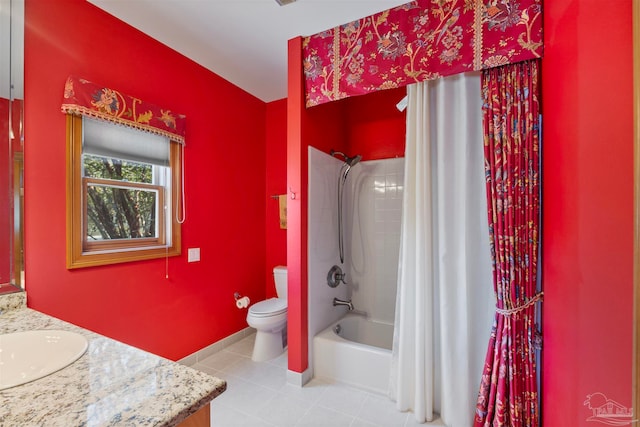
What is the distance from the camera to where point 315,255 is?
7.11ft

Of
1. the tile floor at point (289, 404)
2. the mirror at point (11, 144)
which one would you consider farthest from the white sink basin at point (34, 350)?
the tile floor at point (289, 404)

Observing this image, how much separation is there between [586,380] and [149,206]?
2621 millimetres

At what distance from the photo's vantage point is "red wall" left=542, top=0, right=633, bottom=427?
775 mm

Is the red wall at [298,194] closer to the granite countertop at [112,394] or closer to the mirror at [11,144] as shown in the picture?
the granite countertop at [112,394]

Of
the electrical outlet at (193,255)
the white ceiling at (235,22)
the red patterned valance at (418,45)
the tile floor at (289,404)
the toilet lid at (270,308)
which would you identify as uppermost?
the white ceiling at (235,22)

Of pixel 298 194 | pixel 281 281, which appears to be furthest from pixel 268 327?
pixel 298 194

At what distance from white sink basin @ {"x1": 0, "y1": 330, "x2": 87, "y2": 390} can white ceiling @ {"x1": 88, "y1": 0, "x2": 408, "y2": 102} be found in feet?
6.29

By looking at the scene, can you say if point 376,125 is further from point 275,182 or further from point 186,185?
point 186,185

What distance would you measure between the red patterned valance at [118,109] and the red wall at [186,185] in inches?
3.5

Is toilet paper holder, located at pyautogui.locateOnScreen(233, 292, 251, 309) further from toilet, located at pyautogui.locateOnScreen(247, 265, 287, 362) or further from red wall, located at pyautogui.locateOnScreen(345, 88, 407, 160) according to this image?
red wall, located at pyautogui.locateOnScreen(345, 88, 407, 160)

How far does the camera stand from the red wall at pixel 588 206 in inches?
30.5

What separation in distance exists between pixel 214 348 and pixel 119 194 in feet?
5.13

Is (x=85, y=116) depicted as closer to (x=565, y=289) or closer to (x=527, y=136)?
(x=527, y=136)

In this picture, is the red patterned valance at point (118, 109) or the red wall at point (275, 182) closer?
the red patterned valance at point (118, 109)
